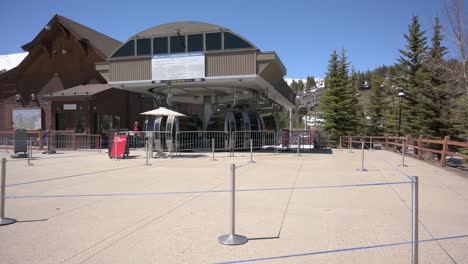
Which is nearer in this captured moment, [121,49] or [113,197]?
[113,197]

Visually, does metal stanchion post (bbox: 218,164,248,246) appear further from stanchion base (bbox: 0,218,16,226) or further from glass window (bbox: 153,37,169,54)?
glass window (bbox: 153,37,169,54)

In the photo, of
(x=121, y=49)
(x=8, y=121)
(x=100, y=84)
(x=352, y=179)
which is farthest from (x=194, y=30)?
(x=8, y=121)

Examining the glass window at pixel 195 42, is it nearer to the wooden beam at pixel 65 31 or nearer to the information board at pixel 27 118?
the wooden beam at pixel 65 31

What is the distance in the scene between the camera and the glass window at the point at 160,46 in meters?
22.3

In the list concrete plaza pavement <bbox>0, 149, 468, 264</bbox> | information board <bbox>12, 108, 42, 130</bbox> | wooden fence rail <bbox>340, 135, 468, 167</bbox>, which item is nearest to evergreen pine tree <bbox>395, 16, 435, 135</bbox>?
wooden fence rail <bbox>340, 135, 468, 167</bbox>

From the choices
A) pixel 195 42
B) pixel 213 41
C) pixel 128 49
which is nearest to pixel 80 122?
pixel 128 49

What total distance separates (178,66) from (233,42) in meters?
3.67

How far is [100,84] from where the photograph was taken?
29859 millimetres

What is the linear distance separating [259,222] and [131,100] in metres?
27.7

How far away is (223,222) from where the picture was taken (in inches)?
242

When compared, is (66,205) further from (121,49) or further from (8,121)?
(8,121)

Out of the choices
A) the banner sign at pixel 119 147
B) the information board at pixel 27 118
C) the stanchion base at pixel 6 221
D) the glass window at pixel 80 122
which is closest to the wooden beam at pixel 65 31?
the information board at pixel 27 118

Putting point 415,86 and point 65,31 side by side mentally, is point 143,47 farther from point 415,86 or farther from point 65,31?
point 415,86

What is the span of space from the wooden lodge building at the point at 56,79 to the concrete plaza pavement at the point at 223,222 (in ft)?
66.2
